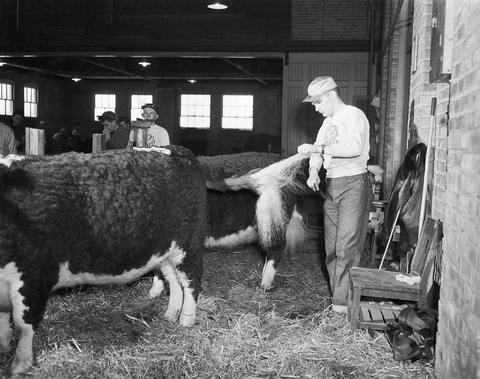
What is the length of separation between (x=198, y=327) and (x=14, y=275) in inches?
66.1

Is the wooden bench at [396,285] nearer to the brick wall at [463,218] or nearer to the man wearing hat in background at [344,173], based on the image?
the man wearing hat in background at [344,173]

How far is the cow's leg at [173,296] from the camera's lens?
477 cm

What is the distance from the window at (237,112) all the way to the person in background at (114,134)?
1796 cm

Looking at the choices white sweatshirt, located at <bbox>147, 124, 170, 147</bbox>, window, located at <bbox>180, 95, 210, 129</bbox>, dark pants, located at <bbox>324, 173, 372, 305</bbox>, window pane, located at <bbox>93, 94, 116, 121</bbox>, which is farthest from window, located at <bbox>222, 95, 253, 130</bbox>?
dark pants, located at <bbox>324, 173, 372, 305</bbox>

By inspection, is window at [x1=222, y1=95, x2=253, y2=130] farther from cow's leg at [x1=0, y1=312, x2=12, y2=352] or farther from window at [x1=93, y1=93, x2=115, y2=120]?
cow's leg at [x1=0, y1=312, x2=12, y2=352]

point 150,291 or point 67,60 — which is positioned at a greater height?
point 67,60

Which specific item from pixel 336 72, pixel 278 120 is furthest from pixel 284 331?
pixel 278 120

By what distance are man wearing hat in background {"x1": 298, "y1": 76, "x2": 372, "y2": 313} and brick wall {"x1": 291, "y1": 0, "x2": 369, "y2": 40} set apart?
36.6 feet

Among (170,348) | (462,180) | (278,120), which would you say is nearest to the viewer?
(462,180)

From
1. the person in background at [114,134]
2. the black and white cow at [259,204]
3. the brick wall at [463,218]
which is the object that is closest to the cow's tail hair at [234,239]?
the black and white cow at [259,204]

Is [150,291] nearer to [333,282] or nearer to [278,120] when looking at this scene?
[333,282]

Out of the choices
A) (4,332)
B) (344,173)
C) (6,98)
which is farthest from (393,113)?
(6,98)

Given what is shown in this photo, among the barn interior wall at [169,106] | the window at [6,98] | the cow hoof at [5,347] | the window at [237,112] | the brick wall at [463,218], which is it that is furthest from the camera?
the window at [237,112]

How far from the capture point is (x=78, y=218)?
12.3 ft
